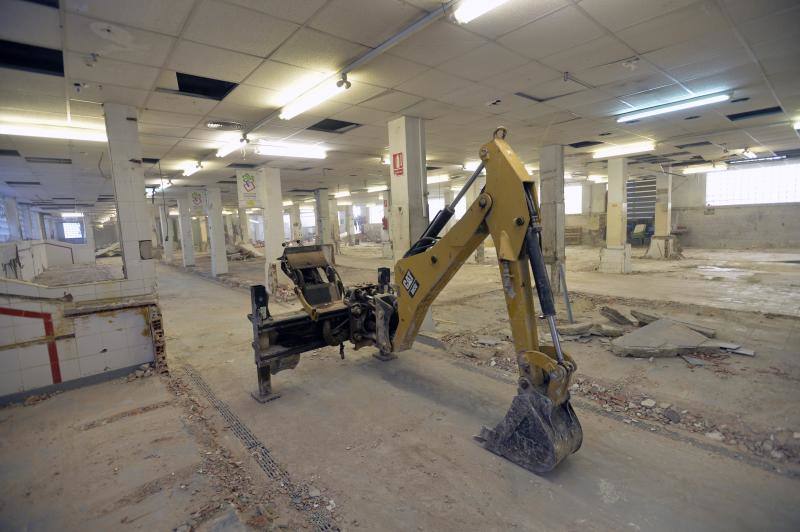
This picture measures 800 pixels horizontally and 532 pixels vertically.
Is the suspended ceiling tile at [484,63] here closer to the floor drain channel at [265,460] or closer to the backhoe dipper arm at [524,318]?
the backhoe dipper arm at [524,318]

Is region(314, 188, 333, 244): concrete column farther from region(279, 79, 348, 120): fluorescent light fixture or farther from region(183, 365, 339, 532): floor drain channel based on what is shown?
region(183, 365, 339, 532): floor drain channel

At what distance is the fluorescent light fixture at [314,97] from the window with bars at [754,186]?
20.9m

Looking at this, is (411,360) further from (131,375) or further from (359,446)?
(131,375)

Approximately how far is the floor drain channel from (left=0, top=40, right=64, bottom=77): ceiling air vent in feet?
12.8

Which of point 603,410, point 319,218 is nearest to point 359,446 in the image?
point 603,410

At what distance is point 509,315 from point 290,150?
692cm

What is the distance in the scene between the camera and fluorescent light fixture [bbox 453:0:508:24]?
284cm

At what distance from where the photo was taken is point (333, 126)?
6.80m

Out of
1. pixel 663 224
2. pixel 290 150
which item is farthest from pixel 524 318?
pixel 663 224

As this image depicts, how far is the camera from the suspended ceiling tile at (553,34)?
333 cm

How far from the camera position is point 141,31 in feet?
10.7

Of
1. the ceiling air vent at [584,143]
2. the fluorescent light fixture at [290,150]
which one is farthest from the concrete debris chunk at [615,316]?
the fluorescent light fixture at [290,150]

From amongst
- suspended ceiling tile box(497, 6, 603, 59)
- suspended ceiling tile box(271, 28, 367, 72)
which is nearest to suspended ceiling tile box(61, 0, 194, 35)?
suspended ceiling tile box(271, 28, 367, 72)

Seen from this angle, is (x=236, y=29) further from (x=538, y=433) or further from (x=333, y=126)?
(x=538, y=433)
